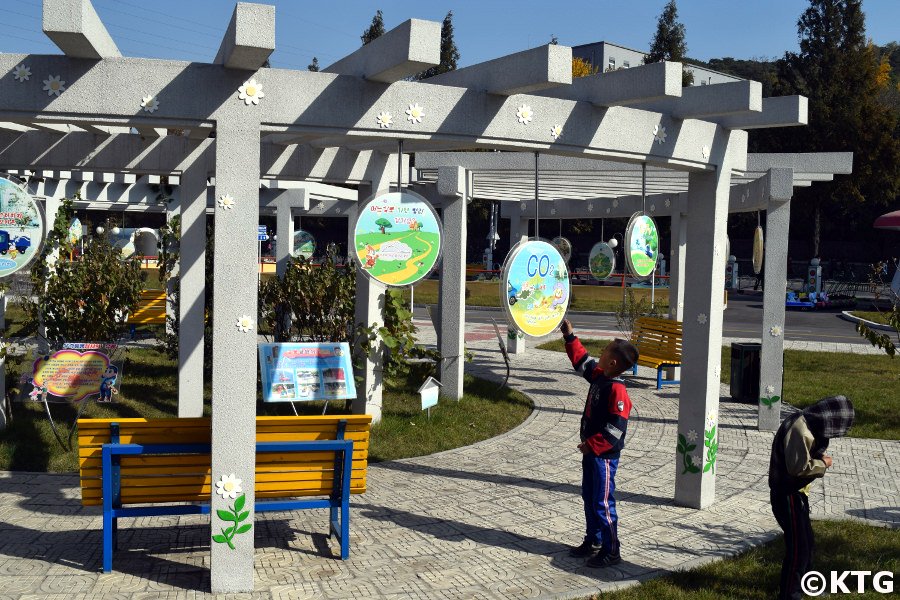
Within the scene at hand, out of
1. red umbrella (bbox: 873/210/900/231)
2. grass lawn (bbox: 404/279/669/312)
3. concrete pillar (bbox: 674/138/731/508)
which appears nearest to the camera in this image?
concrete pillar (bbox: 674/138/731/508)

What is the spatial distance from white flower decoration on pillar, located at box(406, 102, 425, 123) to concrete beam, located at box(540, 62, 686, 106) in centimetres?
128

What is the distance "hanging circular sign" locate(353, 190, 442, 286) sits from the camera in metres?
5.87

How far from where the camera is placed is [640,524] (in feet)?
21.9

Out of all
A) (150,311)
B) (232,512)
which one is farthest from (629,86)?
(150,311)

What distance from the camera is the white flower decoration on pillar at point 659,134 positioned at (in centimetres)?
661

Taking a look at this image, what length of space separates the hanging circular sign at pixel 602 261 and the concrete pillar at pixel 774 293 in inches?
226

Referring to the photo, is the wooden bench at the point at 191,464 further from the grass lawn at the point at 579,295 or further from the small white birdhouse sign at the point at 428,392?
the grass lawn at the point at 579,295

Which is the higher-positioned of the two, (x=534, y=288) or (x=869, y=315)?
(x=534, y=288)

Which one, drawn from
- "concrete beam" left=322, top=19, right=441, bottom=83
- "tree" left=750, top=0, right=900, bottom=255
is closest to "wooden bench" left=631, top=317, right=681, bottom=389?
"concrete beam" left=322, top=19, right=441, bottom=83

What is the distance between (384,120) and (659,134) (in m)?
2.26

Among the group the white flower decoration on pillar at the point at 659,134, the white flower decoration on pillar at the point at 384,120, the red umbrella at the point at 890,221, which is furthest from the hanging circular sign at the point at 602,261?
the red umbrella at the point at 890,221

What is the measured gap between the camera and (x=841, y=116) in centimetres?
4275

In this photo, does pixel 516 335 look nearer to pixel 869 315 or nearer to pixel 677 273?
pixel 677 273

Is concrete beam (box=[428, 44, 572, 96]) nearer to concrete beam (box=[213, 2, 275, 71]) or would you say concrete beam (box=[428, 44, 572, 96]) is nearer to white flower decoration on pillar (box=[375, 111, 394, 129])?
white flower decoration on pillar (box=[375, 111, 394, 129])
